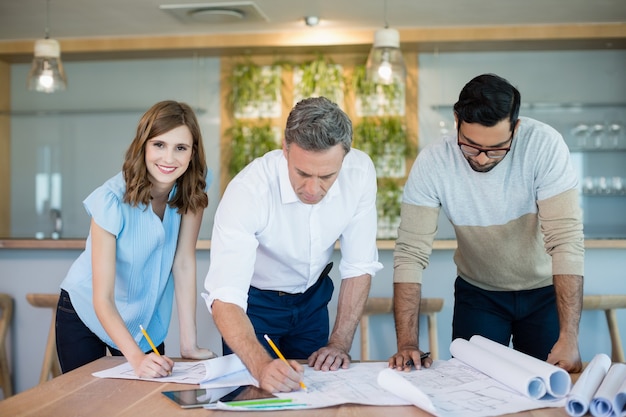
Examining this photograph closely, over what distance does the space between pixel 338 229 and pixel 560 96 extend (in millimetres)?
4320

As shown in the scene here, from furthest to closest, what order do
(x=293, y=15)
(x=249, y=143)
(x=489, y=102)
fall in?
(x=249, y=143)
(x=293, y=15)
(x=489, y=102)

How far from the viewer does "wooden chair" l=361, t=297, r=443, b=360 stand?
3.46 m

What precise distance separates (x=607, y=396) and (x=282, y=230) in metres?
1.00

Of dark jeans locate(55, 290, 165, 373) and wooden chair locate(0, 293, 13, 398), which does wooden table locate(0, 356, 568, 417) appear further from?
wooden chair locate(0, 293, 13, 398)

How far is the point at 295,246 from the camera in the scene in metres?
2.13

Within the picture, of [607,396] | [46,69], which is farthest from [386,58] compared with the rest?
[607,396]

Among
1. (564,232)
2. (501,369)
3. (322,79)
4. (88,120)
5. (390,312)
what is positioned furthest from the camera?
(88,120)

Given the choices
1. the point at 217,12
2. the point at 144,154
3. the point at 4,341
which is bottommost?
the point at 4,341

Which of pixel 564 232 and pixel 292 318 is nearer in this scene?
pixel 564 232

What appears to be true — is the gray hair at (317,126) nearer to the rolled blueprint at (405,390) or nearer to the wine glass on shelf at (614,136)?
the rolled blueprint at (405,390)

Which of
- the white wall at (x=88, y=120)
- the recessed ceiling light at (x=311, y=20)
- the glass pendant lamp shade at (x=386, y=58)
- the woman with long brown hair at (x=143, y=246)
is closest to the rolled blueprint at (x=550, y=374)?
the woman with long brown hair at (x=143, y=246)

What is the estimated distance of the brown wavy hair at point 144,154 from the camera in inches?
82.8

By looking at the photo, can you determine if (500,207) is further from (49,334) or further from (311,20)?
(311,20)

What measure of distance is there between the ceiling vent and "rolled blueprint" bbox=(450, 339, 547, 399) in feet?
11.8
